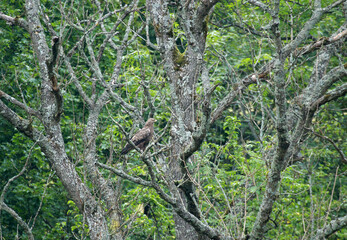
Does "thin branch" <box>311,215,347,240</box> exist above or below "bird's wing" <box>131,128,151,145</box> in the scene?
above

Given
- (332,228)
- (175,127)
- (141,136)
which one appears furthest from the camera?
(141,136)

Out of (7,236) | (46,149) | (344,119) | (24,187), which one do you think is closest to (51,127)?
(46,149)

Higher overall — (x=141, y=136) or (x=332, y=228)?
(x=332, y=228)

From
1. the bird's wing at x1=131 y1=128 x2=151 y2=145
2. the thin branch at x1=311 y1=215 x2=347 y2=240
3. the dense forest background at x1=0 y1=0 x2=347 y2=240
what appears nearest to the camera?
the thin branch at x1=311 y1=215 x2=347 y2=240

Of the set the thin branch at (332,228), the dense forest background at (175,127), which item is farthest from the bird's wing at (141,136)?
the thin branch at (332,228)

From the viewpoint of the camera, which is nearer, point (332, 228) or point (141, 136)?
point (332, 228)

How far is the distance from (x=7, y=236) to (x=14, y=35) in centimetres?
550

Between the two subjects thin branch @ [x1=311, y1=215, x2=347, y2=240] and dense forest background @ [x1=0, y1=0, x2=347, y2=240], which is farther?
dense forest background @ [x1=0, y1=0, x2=347, y2=240]

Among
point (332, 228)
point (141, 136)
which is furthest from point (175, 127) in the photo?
point (141, 136)

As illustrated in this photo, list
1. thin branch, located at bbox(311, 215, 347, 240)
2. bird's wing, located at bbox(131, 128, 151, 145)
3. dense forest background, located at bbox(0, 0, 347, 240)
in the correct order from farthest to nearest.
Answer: bird's wing, located at bbox(131, 128, 151, 145)
dense forest background, located at bbox(0, 0, 347, 240)
thin branch, located at bbox(311, 215, 347, 240)

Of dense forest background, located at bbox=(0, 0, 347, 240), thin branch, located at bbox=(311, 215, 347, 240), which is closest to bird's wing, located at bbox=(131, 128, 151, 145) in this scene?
dense forest background, located at bbox=(0, 0, 347, 240)

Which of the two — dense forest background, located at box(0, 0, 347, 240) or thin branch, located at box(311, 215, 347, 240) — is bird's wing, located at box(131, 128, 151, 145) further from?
thin branch, located at box(311, 215, 347, 240)

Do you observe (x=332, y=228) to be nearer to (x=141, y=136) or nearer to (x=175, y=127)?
(x=175, y=127)

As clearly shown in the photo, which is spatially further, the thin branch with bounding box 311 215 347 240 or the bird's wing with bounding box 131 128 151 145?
the bird's wing with bounding box 131 128 151 145
